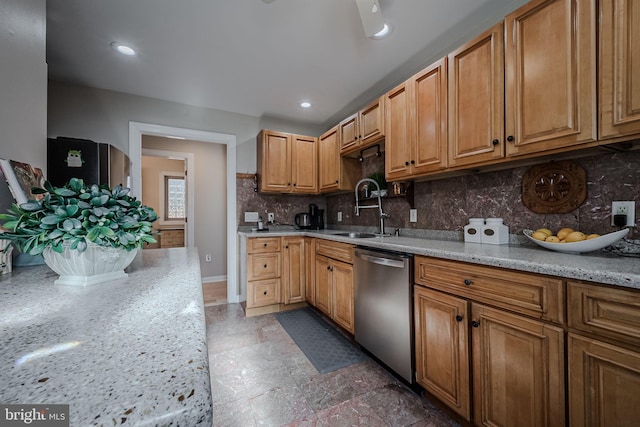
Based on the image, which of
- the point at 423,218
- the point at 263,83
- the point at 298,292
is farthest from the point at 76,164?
the point at 423,218

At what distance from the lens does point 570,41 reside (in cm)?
118

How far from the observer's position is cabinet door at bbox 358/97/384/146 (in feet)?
7.50

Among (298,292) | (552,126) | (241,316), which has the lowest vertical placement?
(241,316)

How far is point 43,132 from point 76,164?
908 millimetres

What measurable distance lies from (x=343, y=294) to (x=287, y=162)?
1.82 meters

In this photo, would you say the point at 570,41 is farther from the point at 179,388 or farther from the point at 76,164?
the point at 76,164

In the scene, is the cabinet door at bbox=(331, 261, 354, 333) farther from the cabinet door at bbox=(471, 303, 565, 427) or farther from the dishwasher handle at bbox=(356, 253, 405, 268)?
the cabinet door at bbox=(471, 303, 565, 427)

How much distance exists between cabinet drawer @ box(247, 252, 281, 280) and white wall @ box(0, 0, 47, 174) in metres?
1.82

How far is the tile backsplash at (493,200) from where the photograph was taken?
4.14 feet

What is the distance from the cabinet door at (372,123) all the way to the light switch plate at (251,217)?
1679mm

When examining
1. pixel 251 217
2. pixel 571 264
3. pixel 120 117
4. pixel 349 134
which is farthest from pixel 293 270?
pixel 120 117

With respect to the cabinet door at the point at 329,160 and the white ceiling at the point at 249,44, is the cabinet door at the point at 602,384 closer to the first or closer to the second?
the white ceiling at the point at 249,44

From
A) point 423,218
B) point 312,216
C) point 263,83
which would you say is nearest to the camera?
point 423,218

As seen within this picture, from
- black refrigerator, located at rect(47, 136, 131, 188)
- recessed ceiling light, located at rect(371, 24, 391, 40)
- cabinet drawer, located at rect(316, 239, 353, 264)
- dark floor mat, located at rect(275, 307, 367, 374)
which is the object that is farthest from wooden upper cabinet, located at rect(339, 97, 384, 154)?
black refrigerator, located at rect(47, 136, 131, 188)
